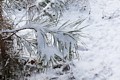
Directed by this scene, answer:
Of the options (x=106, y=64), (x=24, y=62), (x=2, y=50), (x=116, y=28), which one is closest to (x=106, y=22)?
(x=116, y=28)

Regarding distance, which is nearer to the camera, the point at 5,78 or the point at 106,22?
the point at 5,78

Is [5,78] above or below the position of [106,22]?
below

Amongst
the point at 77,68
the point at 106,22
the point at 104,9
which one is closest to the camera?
the point at 77,68

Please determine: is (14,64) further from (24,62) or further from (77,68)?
(77,68)

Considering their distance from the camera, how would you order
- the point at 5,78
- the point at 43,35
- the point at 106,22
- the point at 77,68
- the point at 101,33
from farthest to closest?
1. the point at 106,22
2. the point at 101,33
3. the point at 77,68
4. the point at 5,78
5. the point at 43,35

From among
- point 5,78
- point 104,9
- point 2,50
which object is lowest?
point 5,78

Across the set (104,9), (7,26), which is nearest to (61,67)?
(7,26)
